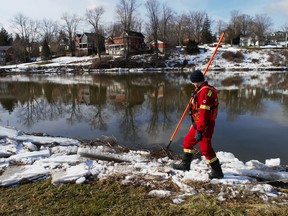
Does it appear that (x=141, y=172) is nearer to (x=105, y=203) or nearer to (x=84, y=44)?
(x=105, y=203)

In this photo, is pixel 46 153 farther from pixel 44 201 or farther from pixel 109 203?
pixel 109 203

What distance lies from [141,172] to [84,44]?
67757 mm

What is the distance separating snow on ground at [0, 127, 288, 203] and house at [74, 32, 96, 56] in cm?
5983

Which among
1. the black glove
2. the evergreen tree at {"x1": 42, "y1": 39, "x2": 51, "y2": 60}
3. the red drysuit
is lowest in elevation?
the black glove

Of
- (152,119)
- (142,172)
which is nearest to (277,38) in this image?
(152,119)

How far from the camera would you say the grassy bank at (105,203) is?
3.33 meters

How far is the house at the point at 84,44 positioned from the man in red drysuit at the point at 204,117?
61005 mm

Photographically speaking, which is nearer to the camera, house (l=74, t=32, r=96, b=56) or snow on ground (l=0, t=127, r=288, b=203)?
snow on ground (l=0, t=127, r=288, b=203)

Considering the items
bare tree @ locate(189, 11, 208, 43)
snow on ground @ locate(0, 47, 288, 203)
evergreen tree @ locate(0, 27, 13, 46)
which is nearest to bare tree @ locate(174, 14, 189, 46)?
bare tree @ locate(189, 11, 208, 43)

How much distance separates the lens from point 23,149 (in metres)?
6.11

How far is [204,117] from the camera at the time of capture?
404 centimetres

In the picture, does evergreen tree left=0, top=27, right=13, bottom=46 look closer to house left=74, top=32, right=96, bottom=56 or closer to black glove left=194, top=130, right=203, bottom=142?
house left=74, top=32, right=96, bottom=56

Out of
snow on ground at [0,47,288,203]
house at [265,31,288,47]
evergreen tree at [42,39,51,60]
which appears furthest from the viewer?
house at [265,31,288,47]

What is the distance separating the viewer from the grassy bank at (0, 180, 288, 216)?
3330 millimetres
